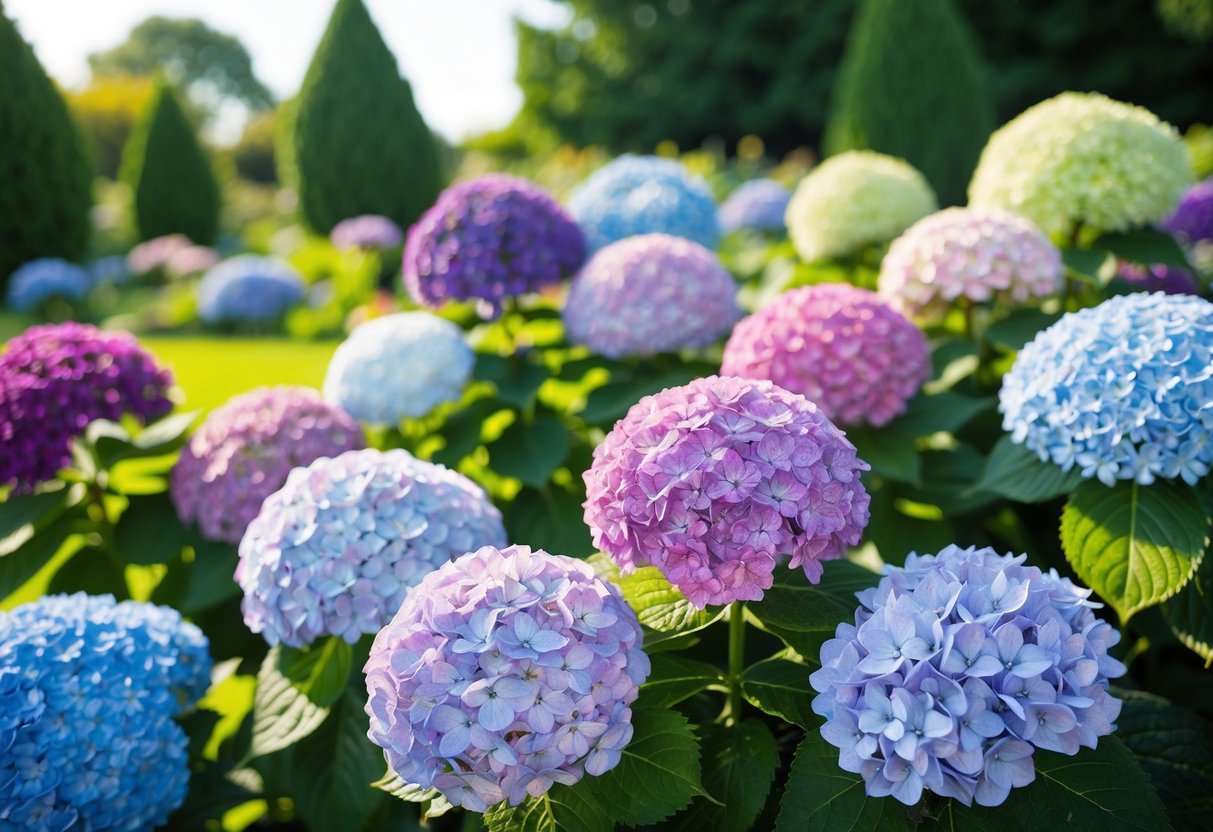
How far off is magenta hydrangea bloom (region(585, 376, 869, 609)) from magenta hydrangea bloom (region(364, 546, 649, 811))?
0.47ft

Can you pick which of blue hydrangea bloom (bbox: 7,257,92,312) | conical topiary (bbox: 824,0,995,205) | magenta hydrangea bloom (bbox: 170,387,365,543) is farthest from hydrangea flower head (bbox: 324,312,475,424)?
blue hydrangea bloom (bbox: 7,257,92,312)

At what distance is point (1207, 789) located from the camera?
1865mm

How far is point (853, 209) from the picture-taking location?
3.50 m

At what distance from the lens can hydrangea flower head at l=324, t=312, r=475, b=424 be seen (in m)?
2.75

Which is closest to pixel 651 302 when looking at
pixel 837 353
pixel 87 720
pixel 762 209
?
pixel 837 353

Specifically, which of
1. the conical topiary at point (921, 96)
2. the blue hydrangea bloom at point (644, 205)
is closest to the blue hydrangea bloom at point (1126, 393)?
the blue hydrangea bloom at point (644, 205)

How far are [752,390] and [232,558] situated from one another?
157cm

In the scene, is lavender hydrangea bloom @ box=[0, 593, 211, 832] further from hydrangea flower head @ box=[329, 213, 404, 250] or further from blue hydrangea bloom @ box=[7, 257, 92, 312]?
blue hydrangea bloom @ box=[7, 257, 92, 312]

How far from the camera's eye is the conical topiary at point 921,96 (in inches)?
288

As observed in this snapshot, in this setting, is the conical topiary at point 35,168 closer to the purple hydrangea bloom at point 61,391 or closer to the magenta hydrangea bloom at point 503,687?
the purple hydrangea bloom at point 61,391

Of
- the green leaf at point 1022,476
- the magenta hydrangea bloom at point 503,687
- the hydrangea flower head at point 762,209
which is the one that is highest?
the magenta hydrangea bloom at point 503,687

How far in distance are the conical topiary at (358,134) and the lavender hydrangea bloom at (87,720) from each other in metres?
8.67

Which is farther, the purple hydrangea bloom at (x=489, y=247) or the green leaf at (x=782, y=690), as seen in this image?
the purple hydrangea bloom at (x=489, y=247)

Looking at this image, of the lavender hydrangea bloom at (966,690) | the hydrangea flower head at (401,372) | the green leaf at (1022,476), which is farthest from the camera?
the hydrangea flower head at (401,372)
